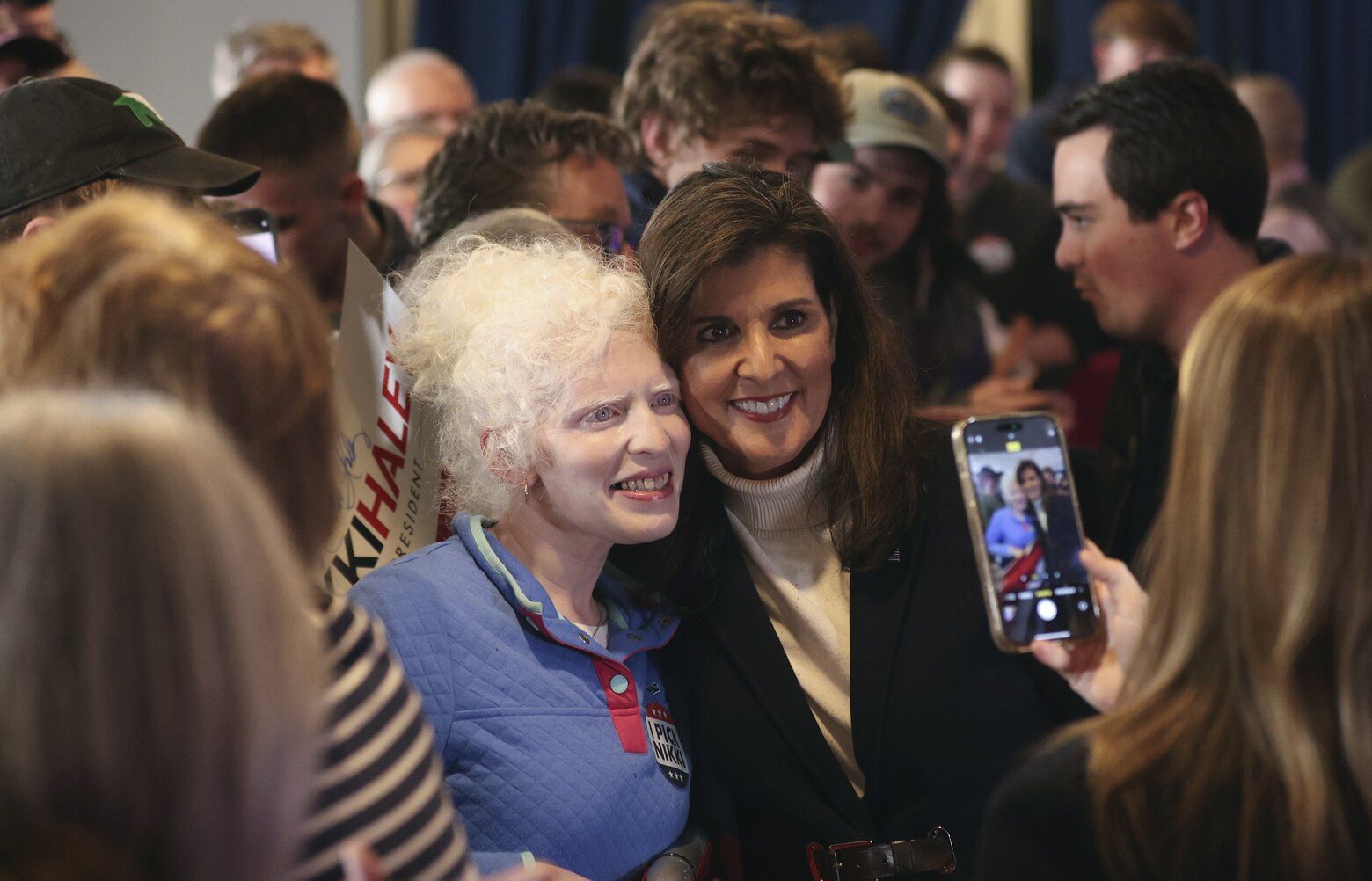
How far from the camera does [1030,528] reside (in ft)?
5.77

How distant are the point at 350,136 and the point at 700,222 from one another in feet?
4.45

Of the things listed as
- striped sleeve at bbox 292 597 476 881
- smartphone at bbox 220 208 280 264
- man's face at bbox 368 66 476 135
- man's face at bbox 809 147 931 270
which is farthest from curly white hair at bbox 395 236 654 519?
man's face at bbox 368 66 476 135

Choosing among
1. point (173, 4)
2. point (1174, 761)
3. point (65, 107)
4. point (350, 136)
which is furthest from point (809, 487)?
point (173, 4)

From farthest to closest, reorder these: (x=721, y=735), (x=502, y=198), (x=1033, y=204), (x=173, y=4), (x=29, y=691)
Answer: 1. (x=173, y=4)
2. (x=1033, y=204)
3. (x=502, y=198)
4. (x=721, y=735)
5. (x=29, y=691)

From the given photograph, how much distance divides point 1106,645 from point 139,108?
5.10 ft

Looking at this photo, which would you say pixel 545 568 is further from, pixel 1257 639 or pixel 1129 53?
pixel 1129 53

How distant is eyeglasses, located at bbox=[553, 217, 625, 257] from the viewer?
2.65m

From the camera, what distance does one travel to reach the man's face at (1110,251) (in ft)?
9.16

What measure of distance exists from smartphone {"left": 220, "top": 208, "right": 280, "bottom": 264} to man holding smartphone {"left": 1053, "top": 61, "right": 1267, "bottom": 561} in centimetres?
A: 153

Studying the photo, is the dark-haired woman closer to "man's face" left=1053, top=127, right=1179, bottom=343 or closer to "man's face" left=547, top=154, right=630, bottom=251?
"man's face" left=547, top=154, right=630, bottom=251

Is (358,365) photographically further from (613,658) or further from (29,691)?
(29,691)

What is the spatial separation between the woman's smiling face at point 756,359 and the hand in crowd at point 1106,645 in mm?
559

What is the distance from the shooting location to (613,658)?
1.92m
